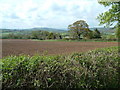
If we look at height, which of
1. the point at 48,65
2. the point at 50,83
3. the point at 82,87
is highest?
the point at 48,65

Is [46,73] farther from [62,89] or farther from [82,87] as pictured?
[82,87]

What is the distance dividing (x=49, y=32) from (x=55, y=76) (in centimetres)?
5061

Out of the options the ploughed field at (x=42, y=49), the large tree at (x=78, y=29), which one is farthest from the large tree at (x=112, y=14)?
the large tree at (x=78, y=29)

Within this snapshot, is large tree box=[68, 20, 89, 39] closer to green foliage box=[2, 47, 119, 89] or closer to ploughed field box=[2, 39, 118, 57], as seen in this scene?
ploughed field box=[2, 39, 118, 57]

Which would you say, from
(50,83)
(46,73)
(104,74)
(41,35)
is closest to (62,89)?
(50,83)

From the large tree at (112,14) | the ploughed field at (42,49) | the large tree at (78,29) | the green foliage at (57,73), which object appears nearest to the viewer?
the green foliage at (57,73)

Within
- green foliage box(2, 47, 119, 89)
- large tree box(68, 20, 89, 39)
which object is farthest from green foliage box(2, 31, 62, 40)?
green foliage box(2, 47, 119, 89)

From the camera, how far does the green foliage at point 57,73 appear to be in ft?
7.04

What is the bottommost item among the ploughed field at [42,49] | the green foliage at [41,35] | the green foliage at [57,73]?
the ploughed field at [42,49]

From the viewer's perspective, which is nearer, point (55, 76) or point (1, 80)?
point (1, 80)

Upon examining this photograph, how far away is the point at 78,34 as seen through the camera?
46.2 m

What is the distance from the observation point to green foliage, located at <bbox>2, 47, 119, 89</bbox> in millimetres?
2146

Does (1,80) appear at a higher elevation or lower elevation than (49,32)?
lower

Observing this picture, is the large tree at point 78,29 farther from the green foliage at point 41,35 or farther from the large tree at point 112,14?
the large tree at point 112,14
